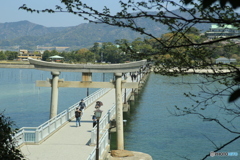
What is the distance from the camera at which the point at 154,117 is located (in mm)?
33969

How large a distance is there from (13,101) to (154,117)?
22.5 meters

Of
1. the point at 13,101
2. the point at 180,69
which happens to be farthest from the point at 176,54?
the point at 13,101

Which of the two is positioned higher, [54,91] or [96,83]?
[96,83]

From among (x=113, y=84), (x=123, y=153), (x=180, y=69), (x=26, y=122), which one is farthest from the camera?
(x=26, y=122)

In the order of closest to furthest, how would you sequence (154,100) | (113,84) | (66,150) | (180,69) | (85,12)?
(85,12) < (180,69) < (66,150) < (113,84) < (154,100)

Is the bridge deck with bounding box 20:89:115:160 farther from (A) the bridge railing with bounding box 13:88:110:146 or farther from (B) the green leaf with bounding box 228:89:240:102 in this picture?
(B) the green leaf with bounding box 228:89:240:102

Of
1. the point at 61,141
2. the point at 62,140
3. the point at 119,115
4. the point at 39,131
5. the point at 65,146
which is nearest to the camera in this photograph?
the point at 65,146

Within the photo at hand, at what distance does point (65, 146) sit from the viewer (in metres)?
16.0

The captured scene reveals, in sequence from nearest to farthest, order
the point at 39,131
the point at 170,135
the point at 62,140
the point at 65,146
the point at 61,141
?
1. the point at 65,146
2. the point at 39,131
3. the point at 61,141
4. the point at 62,140
5. the point at 170,135

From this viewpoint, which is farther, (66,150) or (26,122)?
(26,122)

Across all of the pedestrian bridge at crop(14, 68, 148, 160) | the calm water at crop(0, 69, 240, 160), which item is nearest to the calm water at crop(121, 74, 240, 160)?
the calm water at crop(0, 69, 240, 160)

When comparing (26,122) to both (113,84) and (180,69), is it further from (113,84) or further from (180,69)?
(180,69)

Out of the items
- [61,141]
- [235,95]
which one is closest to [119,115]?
[61,141]

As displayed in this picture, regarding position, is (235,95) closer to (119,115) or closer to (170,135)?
(119,115)
